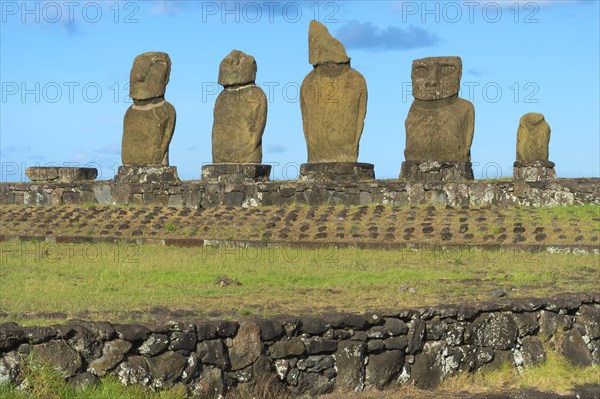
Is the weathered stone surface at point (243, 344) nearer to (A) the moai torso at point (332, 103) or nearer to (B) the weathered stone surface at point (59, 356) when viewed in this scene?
(B) the weathered stone surface at point (59, 356)

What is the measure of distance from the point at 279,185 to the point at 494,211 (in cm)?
485

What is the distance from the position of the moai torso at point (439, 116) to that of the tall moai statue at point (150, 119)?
6071mm

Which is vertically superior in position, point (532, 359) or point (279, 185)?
point (279, 185)

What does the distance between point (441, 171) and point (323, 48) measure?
3.94m

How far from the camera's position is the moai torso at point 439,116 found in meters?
24.4

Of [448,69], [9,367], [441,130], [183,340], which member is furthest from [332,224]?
[9,367]

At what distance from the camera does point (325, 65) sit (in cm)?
2492

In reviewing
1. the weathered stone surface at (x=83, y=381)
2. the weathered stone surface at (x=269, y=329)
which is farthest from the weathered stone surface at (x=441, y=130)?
the weathered stone surface at (x=83, y=381)

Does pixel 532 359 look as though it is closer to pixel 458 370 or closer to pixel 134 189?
pixel 458 370

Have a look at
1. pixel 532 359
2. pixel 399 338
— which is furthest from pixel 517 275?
pixel 399 338

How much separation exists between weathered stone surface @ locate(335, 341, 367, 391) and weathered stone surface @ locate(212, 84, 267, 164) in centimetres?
1625

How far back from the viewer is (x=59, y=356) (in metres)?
8.02

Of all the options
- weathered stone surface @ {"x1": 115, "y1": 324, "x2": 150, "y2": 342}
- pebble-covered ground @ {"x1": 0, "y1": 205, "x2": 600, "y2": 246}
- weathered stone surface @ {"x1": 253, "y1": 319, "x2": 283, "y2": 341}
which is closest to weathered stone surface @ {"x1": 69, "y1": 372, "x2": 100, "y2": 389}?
weathered stone surface @ {"x1": 115, "y1": 324, "x2": 150, "y2": 342}

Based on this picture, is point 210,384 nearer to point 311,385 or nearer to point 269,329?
point 269,329
